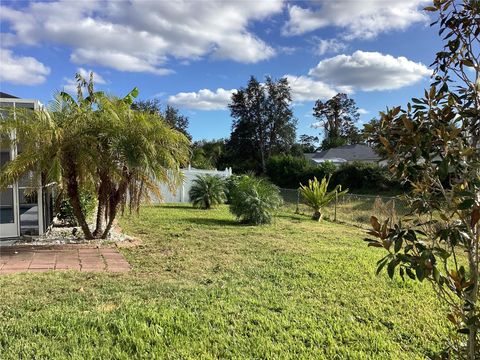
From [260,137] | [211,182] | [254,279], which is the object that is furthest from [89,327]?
[260,137]

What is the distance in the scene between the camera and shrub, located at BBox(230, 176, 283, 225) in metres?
11.2

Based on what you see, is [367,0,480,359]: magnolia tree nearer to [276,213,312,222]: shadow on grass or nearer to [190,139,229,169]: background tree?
[276,213,312,222]: shadow on grass

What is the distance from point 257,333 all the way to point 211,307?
70 centimetres

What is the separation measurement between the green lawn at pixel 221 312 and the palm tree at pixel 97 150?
1.53 metres

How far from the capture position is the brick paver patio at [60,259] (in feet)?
18.1

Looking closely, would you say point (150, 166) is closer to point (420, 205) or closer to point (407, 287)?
point (407, 287)

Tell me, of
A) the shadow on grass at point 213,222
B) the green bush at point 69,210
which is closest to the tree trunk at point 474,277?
the green bush at point 69,210

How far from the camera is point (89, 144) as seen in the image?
271 inches

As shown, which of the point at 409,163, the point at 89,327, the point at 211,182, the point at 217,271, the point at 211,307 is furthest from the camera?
the point at 211,182

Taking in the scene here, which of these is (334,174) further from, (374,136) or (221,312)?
(374,136)

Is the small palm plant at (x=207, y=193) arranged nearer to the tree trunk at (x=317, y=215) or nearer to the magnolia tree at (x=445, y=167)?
the tree trunk at (x=317, y=215)

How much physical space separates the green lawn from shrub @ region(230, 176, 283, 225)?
14.9ft

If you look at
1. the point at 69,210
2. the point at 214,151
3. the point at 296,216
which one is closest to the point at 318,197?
the point at 296,216

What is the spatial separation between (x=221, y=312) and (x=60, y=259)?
324 centimetres
